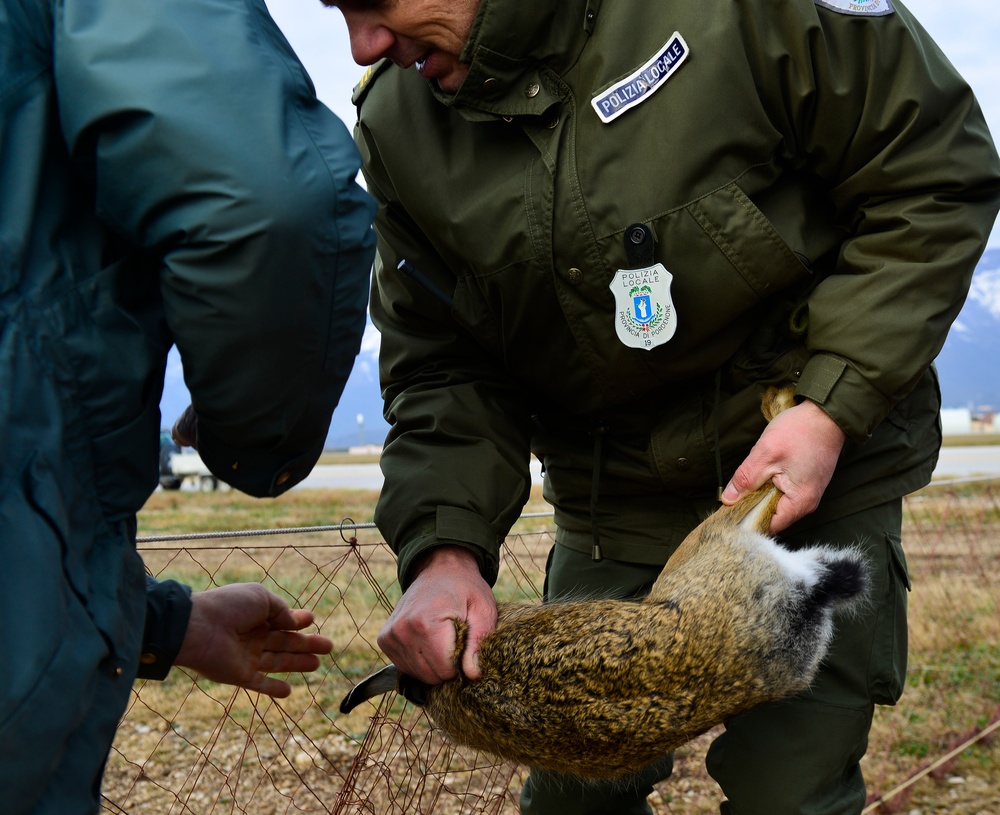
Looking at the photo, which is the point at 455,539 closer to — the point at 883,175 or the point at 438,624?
the point at 438,624

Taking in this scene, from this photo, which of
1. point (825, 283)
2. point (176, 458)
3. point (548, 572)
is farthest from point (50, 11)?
point (176, 458)

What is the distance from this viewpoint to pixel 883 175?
8.02 feet

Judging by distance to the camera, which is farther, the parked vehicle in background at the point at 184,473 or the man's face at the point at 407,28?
the parked vehicle in background at the point at 184,473

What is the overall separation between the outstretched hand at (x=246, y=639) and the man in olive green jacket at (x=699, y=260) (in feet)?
0.91

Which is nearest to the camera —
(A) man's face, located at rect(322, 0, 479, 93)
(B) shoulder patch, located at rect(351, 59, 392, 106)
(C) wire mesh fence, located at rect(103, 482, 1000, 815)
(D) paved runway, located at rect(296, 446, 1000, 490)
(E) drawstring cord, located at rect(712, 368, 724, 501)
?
(A) man's face, located at rect(322, 0, 479, 93)

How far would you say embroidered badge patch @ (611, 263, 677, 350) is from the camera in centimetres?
251

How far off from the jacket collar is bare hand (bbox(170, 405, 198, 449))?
1.09 metres

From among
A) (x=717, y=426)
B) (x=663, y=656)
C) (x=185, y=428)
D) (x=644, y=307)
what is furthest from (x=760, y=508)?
(x=185, y=428)

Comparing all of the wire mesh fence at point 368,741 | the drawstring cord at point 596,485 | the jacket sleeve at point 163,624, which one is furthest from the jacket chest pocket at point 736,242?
the wire mesh fence at point 368,741

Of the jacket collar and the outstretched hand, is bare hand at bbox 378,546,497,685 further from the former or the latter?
the jacket collar

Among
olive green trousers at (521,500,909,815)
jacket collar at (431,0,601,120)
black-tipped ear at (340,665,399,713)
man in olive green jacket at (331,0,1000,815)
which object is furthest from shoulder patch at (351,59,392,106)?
olive green trousers at (521,500,909,815)

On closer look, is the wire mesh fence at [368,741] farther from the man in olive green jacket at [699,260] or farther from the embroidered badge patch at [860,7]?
the embroidered badge patch at [860,7]

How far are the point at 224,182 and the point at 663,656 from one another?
1494 millimetres

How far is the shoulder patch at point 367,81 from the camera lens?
114 inches
